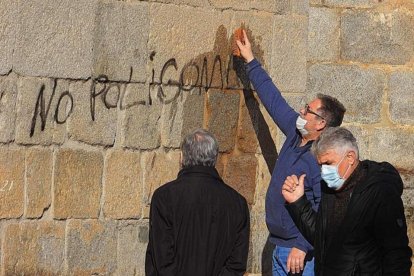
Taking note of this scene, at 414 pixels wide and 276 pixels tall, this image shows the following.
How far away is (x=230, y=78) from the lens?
920cm

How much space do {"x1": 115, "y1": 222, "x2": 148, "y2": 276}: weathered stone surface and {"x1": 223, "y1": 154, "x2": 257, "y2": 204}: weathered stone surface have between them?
0.85 m

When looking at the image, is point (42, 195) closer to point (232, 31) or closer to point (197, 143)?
point (197, 143)

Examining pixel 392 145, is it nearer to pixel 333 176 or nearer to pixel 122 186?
pixel 122 186

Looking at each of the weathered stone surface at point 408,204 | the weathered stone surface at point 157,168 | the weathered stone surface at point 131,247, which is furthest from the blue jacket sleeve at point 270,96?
the weathered stone surface at point 408,204

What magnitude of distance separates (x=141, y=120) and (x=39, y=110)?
33.4 inches

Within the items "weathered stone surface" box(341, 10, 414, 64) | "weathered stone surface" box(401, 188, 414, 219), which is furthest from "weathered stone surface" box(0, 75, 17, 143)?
"weathered stone surface" box(401, 188, 414, 219)

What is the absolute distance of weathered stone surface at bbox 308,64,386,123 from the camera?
385 inches

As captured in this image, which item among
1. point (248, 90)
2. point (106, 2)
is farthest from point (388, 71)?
point (106, 2)

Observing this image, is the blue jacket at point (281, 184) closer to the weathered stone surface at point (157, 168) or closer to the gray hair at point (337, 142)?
the weathered stone surface at point (157, 168)

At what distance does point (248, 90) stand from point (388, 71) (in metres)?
1.22

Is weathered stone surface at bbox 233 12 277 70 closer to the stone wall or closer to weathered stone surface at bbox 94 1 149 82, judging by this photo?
the stone wall

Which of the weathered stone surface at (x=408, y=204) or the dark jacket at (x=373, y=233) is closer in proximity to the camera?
the dark jacket at (x=373, y=233)

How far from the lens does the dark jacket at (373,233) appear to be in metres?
6.86

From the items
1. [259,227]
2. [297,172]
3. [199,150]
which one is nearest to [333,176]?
[199,150]
